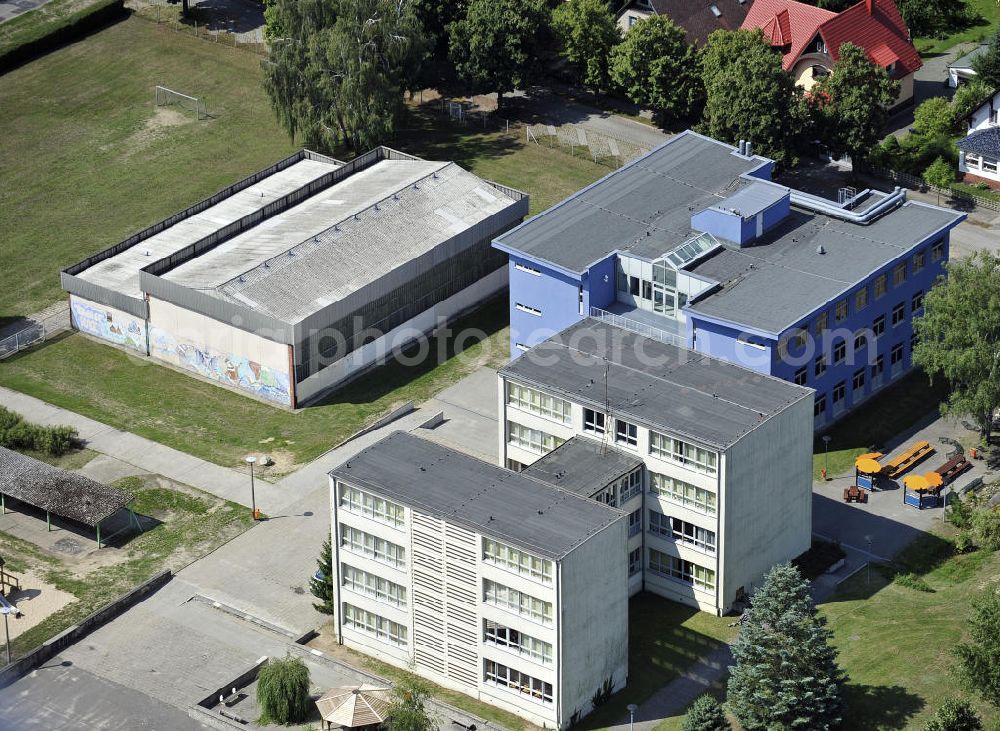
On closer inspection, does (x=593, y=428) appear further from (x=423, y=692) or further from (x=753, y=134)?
(x=753, y=134)

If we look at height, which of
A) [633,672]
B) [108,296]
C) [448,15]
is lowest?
[633,672]

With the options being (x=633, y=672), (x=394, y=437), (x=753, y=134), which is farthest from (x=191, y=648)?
(x=753, y=134)

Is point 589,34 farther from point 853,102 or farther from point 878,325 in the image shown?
point 878,325

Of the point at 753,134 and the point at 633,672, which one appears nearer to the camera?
the point at 633,672

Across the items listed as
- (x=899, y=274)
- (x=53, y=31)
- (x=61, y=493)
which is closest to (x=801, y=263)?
(x=899, y=274)

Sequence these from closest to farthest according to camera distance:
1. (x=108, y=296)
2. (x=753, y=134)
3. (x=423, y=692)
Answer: (x=423, y=692) < (x=108, y=296) < (x=753, y=134)

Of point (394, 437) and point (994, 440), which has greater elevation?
point (394, 437)

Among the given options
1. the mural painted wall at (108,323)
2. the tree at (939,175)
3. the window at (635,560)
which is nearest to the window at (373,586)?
the window at (635,560)

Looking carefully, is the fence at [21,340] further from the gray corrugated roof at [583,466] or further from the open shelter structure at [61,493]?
the gray corrugated roof at [583,466]
